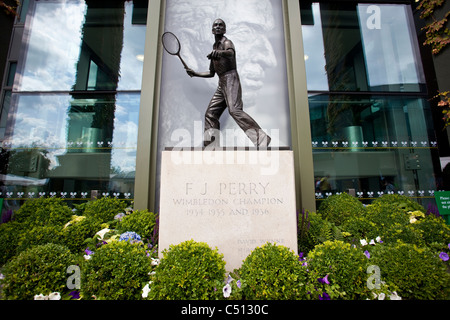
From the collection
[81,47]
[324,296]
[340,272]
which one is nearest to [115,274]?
[324,296]

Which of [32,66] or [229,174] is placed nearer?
[229,174]

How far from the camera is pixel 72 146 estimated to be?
5758mm

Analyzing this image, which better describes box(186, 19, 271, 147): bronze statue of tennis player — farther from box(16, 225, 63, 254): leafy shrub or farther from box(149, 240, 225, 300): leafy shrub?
box(16, 225, 63, 254): leafy shrub

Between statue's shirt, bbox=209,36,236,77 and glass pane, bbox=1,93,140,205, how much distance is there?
117 inches

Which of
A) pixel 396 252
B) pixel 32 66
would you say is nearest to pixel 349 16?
pixel 396 252

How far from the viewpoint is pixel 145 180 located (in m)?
4.77

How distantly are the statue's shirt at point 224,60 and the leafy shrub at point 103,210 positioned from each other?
312 centimetres

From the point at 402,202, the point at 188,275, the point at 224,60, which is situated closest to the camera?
the point at 188,275

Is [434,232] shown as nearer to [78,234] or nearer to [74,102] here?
[78,234]

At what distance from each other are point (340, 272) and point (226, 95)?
9.82 ft

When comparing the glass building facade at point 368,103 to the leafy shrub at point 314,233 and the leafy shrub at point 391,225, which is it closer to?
the leafy shrub at point 391,225

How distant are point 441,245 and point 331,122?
3.76m

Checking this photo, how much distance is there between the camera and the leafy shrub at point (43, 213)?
12.7 feet
